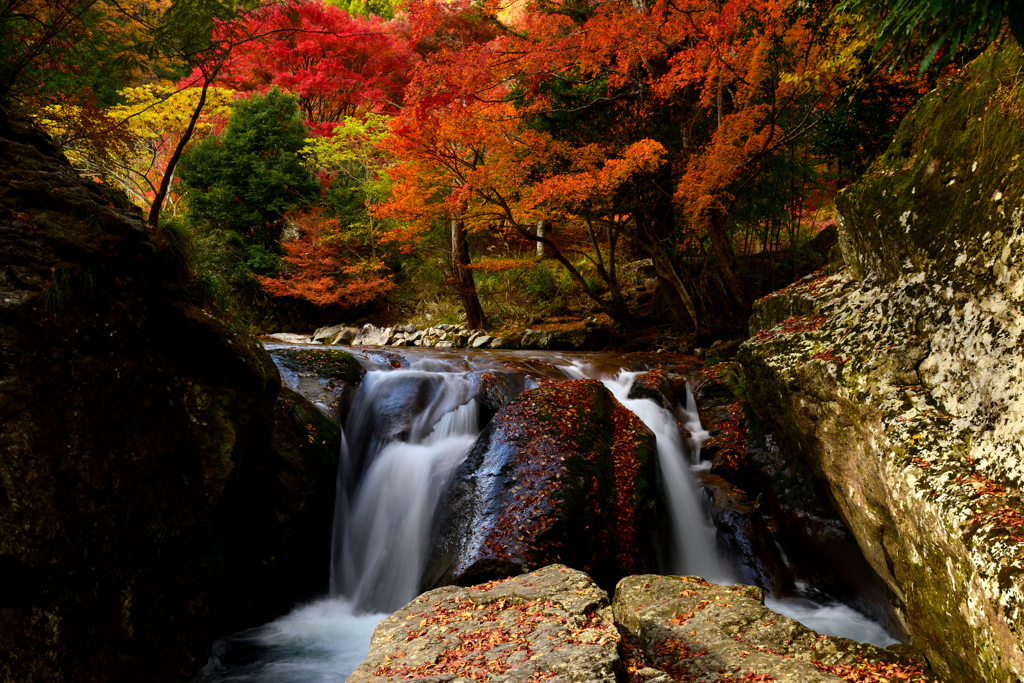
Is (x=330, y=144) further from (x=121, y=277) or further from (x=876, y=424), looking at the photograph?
(x=876, y=424)

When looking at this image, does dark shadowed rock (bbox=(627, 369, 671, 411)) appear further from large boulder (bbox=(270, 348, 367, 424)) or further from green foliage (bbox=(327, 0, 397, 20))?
green foliage (bbox=(327, 0, 397, 20))

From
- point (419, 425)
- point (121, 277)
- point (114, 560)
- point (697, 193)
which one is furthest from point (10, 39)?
point (697, 193)

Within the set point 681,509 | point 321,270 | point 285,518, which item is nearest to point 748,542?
point 681,509

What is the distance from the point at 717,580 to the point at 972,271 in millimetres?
4291

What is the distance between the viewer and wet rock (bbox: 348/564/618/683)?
2770 millimetres

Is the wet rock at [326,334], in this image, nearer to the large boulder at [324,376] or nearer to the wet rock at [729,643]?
the large boulder at [324,376]

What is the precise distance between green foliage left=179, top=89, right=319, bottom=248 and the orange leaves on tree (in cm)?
84

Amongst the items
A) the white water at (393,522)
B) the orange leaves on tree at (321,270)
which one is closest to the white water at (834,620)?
the white water at (393,522)

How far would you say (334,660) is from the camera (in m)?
4.89

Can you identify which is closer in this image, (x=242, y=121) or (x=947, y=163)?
(x=947, y=163)

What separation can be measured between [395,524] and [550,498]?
219cm

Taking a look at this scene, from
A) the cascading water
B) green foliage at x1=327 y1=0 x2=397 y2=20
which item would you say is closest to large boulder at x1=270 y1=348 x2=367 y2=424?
the cascading water

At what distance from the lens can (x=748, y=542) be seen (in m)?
6.39

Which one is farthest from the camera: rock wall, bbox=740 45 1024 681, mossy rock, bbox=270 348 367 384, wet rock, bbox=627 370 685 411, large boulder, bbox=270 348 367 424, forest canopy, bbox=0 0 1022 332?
wet rock, bbox=627 370 685 411
